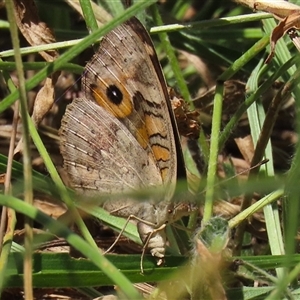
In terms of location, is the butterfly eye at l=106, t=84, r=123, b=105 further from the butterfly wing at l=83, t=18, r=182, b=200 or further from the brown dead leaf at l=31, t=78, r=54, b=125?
the brown dead leaf at l=31, t=78, r=54, b=125

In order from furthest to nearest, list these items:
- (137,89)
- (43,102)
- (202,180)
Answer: (43,102), (202,180), (137,89)

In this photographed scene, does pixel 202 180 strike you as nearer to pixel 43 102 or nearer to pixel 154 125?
pixel 154 125

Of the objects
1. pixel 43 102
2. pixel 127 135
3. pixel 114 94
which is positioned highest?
pixel 43 102

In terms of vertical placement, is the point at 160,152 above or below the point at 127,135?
below

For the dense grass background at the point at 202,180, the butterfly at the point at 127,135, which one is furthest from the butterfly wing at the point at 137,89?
the dense grass background at the point at 202,180

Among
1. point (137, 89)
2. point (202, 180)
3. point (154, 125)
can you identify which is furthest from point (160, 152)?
point (202, 180)

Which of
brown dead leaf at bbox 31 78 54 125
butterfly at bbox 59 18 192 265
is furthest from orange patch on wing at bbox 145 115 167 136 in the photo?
brown dead leaf at bbox 31 78 54 125

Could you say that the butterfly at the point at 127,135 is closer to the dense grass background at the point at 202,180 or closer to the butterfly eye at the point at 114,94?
the butterfly eye at the point at 114,94

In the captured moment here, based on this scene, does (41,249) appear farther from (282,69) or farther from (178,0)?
(178,0)
